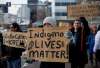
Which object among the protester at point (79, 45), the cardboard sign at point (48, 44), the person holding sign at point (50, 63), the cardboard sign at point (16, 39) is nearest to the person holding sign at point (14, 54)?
the cardboard sign at point (16, 39)

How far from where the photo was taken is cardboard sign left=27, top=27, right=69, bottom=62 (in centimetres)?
587

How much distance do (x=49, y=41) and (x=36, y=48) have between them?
244mm

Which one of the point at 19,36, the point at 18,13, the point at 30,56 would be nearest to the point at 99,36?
the point at 19,36

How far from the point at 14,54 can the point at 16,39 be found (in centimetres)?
27

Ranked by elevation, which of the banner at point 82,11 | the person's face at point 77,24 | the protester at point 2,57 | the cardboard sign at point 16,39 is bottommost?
the protester at point 2,57

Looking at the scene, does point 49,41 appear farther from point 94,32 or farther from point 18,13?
point 18,13

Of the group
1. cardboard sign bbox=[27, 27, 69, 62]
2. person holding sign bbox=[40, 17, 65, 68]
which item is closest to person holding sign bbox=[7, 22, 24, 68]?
cardboard sign bbox=[27, 27, 69, 62]

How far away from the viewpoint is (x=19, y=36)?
22.2 ft

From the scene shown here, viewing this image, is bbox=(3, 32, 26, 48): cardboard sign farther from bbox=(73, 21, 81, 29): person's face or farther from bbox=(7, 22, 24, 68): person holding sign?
bbox=(73, 21, 81, 29): person's face

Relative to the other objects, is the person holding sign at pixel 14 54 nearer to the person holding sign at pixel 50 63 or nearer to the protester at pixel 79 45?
the protester at pixel 79 45

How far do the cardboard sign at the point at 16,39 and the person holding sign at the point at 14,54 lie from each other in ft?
0.29

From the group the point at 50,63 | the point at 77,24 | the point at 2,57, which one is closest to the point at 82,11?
the point at 77,24

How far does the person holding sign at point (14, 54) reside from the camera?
22.3ft

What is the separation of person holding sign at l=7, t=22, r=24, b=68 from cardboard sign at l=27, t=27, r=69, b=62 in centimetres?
82
